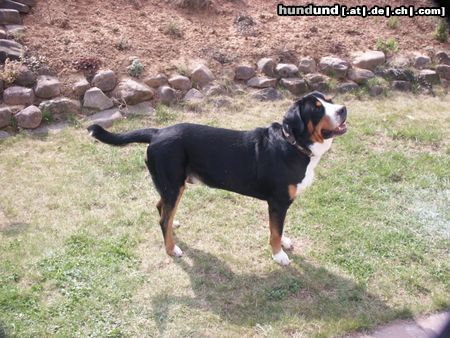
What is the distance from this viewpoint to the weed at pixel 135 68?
23.8ft

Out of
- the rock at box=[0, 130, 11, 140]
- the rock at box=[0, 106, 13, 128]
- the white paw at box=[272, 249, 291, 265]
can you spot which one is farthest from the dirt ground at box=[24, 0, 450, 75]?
the white paw at box=[272, 249, 291, 265]

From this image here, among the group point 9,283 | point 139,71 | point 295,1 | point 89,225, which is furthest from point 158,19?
point 9,283

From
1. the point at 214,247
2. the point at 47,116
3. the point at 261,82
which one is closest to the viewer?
the point at 214,247

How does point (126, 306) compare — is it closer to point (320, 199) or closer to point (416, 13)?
point (320, 199)

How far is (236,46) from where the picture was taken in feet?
26.3

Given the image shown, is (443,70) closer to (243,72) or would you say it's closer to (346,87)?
(346,87)

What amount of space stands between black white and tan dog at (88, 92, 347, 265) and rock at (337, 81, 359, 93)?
381 centimetres

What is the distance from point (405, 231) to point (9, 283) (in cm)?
385

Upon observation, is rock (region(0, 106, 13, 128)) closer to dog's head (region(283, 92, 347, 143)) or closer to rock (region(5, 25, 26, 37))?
rock (region(5, 25, 26, 37))

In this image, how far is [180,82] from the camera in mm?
7379

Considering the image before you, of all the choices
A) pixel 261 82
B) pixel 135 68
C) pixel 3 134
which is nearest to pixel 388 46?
pixel 261 82

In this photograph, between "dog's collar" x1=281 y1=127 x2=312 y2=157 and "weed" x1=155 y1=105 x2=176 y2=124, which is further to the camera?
"weed" x1=155 y1=105 x2=176 y2=124

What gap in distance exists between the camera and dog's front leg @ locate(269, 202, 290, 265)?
13.9 feet

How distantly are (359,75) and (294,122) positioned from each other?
14.5ft
